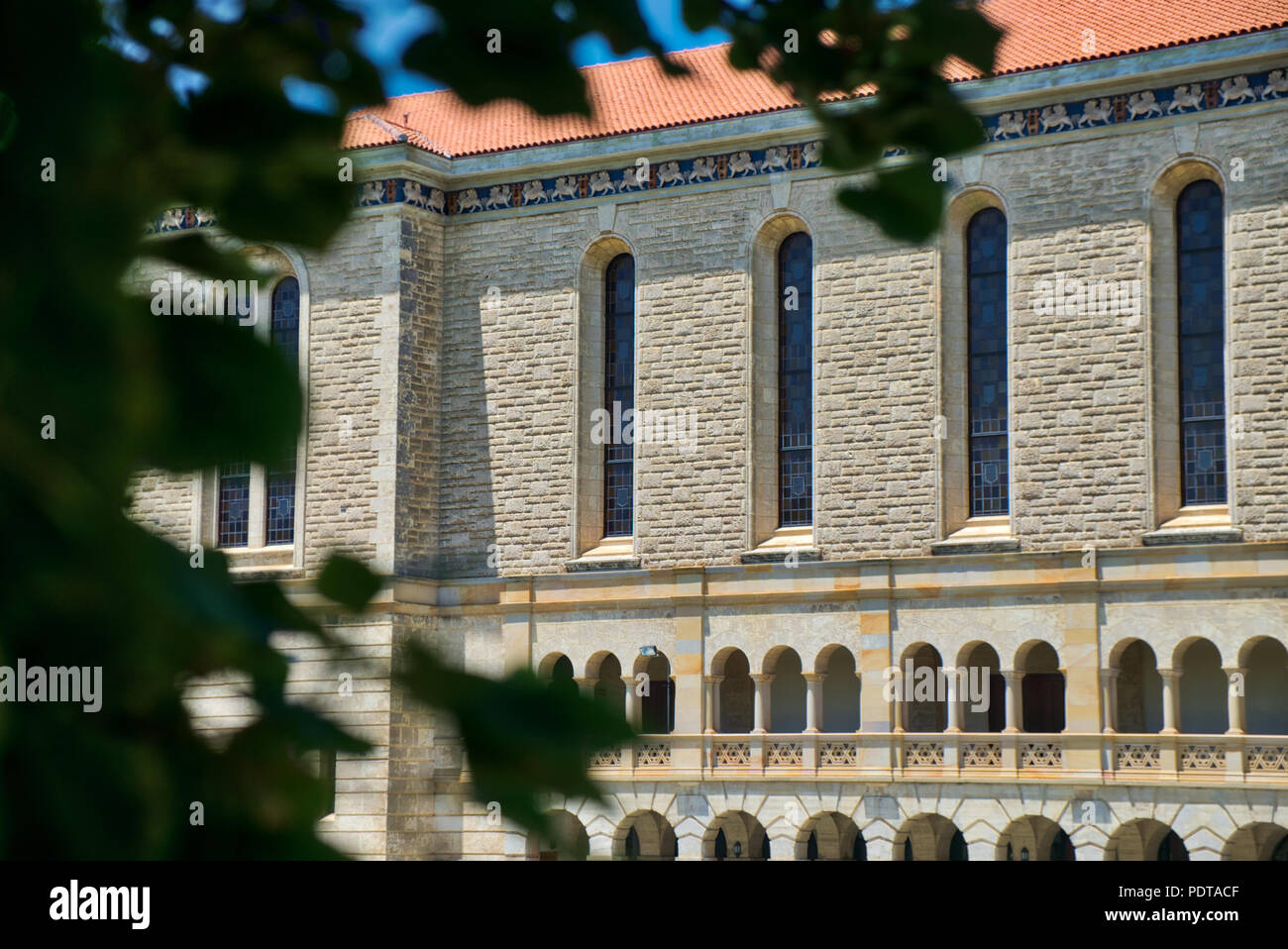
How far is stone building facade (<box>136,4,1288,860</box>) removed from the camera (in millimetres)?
22234

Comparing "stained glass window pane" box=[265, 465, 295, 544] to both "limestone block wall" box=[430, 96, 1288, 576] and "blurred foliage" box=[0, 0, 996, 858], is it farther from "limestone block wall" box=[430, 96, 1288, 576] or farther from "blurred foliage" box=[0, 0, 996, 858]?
"blurred foliage" box=[0, 0, 996, 858]

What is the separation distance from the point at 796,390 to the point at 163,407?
24.5 metres

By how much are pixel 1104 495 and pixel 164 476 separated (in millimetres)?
22645

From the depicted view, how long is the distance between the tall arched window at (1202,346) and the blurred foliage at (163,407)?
22.5m

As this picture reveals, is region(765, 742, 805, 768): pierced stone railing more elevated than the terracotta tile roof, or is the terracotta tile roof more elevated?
the terracotta tile roof

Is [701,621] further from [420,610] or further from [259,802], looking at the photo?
[259,802]

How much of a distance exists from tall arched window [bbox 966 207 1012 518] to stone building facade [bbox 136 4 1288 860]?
0.08 meters

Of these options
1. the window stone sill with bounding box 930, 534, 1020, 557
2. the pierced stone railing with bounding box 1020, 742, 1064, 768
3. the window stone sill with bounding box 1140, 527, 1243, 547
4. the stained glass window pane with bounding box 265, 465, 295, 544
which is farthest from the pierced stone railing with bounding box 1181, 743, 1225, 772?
the stained glass window pane with bounding box 265, 465, 295, 544

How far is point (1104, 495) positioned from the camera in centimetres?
2270

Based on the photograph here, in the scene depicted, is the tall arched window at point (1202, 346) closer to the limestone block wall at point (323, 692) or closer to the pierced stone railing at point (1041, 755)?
the pierced stone railing at point (1041, 755)

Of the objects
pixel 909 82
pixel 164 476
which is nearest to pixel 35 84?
pixel 164 476

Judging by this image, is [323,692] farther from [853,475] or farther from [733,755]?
[733,755]

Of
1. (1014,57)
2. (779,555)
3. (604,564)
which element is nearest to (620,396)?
(604,564)

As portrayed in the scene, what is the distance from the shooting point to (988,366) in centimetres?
2389
